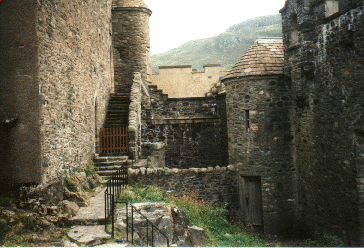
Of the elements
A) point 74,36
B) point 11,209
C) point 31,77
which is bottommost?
point 11,209

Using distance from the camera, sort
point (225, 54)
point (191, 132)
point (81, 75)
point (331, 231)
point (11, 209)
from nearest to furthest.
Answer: point (11, 209) < point (331, 231) < point (81, 75) < point (191, 132) < point (225, 54)

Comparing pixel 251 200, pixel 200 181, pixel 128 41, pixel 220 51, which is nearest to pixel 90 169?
pixel 200 181

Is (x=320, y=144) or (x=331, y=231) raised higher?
(x=320, y=144)

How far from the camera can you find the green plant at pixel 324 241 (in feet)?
31.3

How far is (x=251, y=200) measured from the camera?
12.6 m

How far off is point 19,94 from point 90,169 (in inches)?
180

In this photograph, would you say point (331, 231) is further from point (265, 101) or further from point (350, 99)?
point (265, 101)

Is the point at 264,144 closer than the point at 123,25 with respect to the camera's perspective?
Yes

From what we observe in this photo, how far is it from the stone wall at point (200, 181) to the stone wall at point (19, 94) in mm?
4612

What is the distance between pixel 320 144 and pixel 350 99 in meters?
2.04

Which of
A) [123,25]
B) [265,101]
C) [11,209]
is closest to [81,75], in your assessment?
[11,209]

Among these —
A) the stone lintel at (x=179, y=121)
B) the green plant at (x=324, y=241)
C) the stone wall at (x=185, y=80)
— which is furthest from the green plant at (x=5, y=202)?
the stone wall at (x=185, y=80)

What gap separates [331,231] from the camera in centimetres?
1002

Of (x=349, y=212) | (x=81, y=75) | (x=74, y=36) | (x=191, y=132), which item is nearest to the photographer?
(x=349, y=212)
